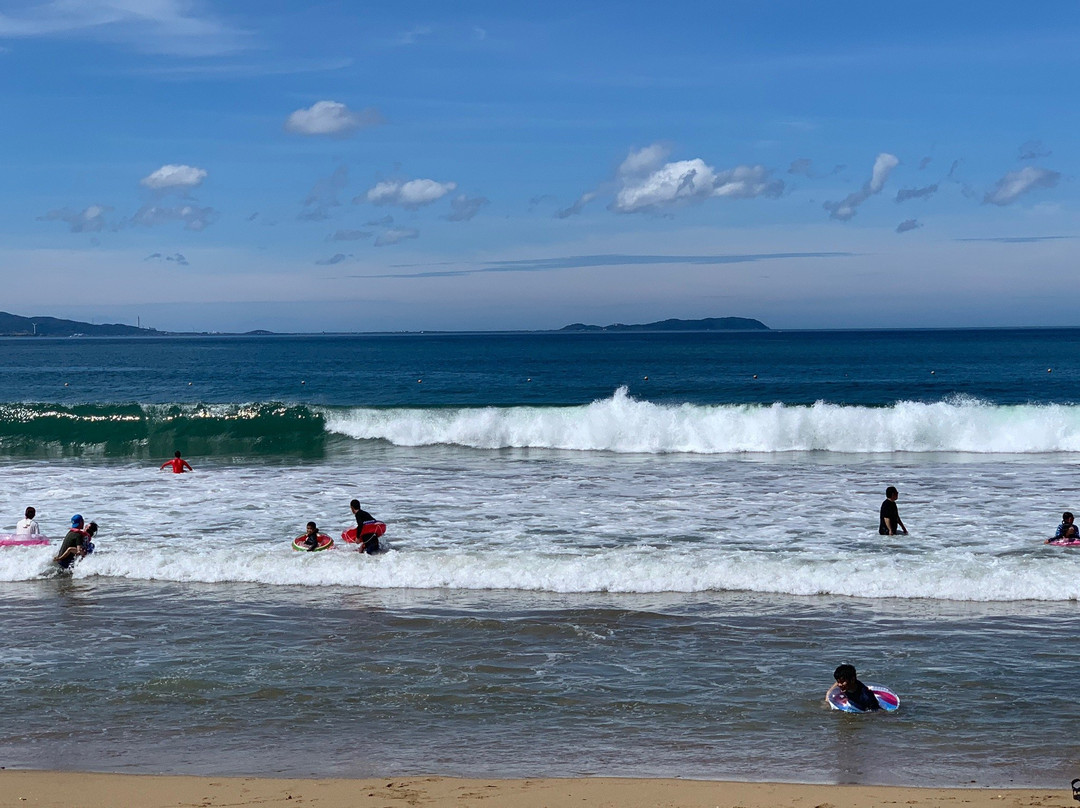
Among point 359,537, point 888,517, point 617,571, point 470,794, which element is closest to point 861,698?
point 470,794

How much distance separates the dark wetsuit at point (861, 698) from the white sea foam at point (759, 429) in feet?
70.1

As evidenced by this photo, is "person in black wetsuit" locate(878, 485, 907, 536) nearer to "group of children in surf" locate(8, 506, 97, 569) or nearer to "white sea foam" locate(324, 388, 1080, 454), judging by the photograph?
"group of children in surf" locate(8, 506, 97, 569)

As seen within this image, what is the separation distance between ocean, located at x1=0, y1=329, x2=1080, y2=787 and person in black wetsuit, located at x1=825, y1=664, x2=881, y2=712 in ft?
0.57

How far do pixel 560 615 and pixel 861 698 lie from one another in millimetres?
4498

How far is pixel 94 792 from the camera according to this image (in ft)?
24.8

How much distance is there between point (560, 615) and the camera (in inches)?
507

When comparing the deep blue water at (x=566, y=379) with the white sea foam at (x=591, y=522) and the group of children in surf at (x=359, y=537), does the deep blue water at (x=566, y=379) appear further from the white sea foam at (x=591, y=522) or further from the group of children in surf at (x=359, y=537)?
the group of children in surf at (x=359, y=537)

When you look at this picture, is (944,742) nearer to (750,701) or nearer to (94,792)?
(750,701)

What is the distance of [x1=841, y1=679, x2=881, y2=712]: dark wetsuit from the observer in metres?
9.24

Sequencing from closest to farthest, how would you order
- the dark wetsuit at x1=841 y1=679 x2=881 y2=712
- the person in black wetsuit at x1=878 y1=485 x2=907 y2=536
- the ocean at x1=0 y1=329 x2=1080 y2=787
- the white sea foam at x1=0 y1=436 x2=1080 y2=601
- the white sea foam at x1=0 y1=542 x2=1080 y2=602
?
the ocean at x1=0 y1=329 x2=1080 y2=787
the dark wetsuit at x1=841 y1=679 x2=881 y2=712
the white sea foam at x1=0 y1=542 x2=1080 y2=602
the white sea foam at x1=0 y1=436 x2=1080 y2=601
the person in black wetsuit at x1=878 y1=485 x2=907 y2=536

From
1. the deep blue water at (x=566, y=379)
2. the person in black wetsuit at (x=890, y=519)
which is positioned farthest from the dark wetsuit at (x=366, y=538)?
the deep blue water at (x=566, y=379)

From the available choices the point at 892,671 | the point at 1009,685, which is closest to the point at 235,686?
the point at 892,671

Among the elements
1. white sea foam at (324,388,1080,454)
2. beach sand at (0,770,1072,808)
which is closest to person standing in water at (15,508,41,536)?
beach sand at (0,770,1072,808)

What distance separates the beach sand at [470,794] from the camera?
725 centimetres
